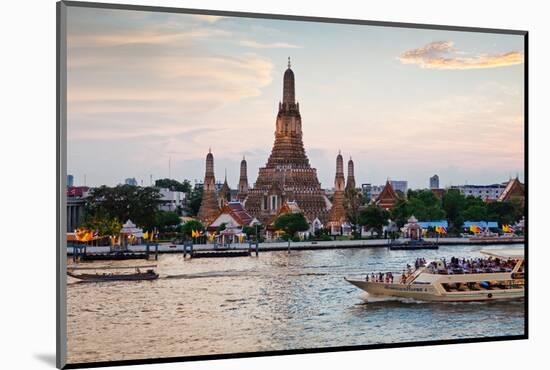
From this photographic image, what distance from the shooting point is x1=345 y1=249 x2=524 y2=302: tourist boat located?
8016 mm

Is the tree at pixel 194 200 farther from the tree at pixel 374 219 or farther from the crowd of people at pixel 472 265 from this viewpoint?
the crowd of people at pixel 472 265

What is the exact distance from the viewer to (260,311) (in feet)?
24.4

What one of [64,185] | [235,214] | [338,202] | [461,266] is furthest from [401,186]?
[64,185]

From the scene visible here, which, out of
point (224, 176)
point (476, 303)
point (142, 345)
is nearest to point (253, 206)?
point (224, 176)

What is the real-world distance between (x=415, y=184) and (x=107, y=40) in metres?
2.75

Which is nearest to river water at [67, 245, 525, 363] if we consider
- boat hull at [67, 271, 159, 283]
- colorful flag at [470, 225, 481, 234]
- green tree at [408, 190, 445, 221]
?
boat hull at [67, 271, 159, 283]

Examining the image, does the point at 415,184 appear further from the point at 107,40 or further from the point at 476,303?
the point at 107,40

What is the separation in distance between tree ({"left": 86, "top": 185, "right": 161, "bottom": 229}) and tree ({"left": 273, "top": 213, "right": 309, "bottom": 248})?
113 cm

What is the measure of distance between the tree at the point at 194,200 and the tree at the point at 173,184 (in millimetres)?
100

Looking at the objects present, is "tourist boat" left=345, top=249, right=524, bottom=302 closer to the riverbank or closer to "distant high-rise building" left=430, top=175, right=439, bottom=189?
the riverbank

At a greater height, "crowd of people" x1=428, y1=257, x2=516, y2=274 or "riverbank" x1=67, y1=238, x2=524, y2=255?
"riverbank" x1=67, y1=238, x2=524, y2=255

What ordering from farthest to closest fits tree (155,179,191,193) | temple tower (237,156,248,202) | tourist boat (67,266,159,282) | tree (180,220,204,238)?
temple tower (237,156,248,202)
tree (180,220,204,238)
tree (155,179,191,193)
tourist boat (67,266,159,282)

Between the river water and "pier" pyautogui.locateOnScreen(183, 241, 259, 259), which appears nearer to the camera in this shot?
the river water

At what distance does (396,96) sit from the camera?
7.97 metres
